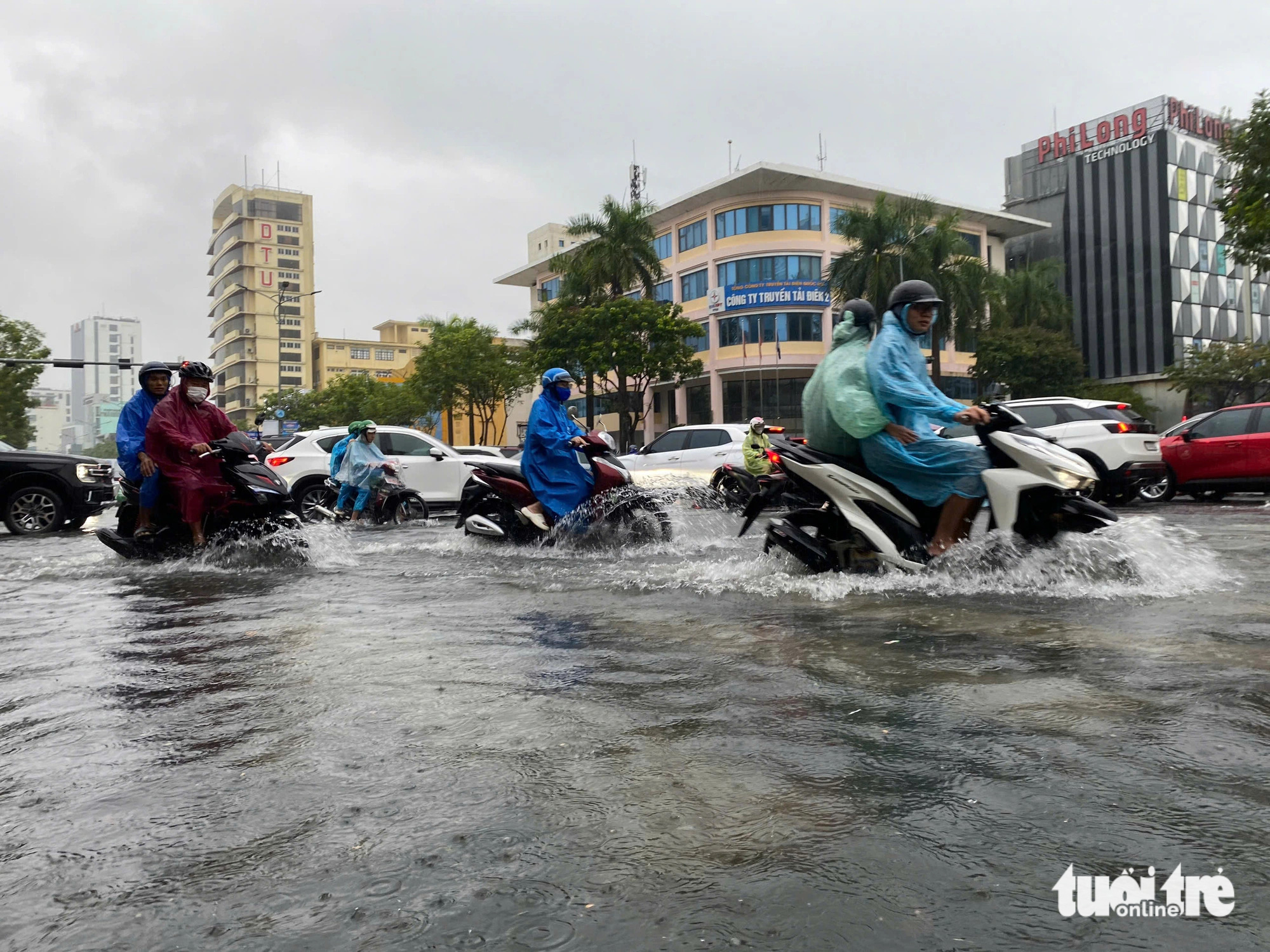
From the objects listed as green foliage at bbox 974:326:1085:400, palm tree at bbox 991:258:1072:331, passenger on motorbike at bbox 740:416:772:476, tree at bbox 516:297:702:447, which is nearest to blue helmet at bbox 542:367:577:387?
passenger on motorbike at bbox 740:416:772:476

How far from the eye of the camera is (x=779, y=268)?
50312mm

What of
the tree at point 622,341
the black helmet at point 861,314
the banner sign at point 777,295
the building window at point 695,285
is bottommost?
the black helmet at point 861,314

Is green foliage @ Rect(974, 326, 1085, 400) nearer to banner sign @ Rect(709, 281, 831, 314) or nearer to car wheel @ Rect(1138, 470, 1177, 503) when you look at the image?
banner sign @ Rect(709, 281, 831, 314)

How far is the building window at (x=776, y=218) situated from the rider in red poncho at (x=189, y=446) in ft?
146

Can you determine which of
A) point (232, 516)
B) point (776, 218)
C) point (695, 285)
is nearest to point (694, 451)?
point (232, 516)

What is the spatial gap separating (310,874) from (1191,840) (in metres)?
1.84

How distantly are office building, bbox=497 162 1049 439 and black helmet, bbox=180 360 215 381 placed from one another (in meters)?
40.3

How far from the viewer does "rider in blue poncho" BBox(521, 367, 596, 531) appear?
9148 millimetres

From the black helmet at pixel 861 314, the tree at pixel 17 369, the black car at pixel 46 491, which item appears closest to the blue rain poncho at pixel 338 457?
the black car at pixel 46 491

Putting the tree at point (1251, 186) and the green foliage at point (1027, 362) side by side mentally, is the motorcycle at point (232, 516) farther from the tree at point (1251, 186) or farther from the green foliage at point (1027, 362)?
the green foliage at point (1027, 362)

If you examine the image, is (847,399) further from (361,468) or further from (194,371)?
(361,468)

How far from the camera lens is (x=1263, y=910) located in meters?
1.88

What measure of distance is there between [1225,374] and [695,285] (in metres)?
25.7

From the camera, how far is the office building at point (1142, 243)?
61.0 meters
